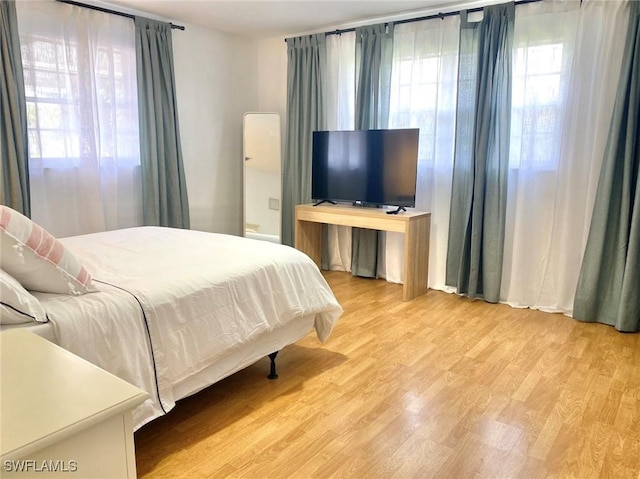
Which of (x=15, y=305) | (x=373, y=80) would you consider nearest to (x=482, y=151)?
(x=373, y=80)

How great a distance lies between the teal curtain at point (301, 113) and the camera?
4.83 meters

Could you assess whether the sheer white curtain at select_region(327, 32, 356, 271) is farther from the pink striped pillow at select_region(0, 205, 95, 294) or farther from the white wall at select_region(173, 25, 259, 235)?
the pink striped pillow at select_region(0, 205, 95, 294)

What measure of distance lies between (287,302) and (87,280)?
3.09 feet

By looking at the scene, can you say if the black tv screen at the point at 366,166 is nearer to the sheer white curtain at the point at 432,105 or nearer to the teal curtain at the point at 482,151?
the sheer white curtain at the point at 432,105

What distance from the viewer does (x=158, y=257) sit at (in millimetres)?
2402

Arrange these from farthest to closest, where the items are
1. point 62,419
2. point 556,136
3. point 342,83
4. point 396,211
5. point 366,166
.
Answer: point 342,83
point 366,166
point 396,211
point 556,136
point 62,419

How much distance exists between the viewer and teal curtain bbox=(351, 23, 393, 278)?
4348 millimetres

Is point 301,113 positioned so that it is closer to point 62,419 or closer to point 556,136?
point 556,136

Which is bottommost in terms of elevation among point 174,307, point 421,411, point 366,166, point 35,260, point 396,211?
point 421,411

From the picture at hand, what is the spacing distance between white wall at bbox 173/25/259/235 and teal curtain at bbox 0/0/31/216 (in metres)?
1.47

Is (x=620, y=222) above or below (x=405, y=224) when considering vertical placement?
above

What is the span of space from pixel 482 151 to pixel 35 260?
3249 mm

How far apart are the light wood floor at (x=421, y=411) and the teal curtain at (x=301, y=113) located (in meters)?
2.14

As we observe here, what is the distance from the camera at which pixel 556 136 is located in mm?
3648
